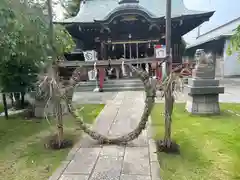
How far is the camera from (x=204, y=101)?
5094mm

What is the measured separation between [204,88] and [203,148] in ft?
7.03

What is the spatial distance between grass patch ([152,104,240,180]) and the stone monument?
0.96ft

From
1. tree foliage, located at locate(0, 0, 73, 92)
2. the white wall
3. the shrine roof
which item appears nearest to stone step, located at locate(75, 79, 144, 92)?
tree foliage, located at locate(0, 0, 73, 92)

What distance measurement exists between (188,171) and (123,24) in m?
10.9

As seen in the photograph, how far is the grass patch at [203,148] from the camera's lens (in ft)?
8.26

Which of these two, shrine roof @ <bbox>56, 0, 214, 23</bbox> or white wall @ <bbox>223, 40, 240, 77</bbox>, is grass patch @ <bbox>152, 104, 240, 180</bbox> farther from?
white wall @ <bbox>223, 40, 240, 77</bbox>

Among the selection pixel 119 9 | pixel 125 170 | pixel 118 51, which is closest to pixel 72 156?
pixel 125 170

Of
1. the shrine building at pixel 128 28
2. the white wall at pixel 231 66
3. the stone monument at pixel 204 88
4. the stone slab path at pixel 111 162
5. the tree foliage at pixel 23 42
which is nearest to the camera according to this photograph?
the stone slab path at pixel 111 162

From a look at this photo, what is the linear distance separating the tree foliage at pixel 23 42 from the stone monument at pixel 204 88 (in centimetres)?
338

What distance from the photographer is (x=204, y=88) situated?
16.4 ft

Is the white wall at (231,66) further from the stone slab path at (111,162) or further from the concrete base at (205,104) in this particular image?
the stone slab path at (111,162)

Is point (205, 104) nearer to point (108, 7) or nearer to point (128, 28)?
point (128, 28)

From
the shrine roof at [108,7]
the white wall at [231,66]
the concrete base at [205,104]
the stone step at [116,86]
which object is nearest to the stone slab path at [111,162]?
the concrete base at [205,104]

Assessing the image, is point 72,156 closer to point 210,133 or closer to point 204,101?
point 210,133
